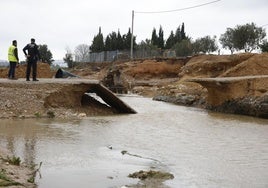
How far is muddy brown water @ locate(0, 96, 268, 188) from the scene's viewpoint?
7.07 metres

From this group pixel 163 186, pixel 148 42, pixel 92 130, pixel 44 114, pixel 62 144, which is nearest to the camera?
pixel 163 186

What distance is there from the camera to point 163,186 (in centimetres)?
660

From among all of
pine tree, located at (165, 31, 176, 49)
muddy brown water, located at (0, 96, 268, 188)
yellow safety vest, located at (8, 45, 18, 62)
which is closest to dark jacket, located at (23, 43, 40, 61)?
yellow safety vest, located at (8, 45, 18, 62)

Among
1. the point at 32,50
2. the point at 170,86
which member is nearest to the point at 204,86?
the point at 32,50

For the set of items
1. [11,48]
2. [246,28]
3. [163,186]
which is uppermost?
[246,28]

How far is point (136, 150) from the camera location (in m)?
9.56

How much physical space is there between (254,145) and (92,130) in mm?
4179

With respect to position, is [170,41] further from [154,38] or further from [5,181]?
[5,181]

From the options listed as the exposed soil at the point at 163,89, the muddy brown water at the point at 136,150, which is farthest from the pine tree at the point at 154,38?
the muddy brown water at the point at 136,150

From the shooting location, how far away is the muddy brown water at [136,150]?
7070 mm

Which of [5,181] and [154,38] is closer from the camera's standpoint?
[5,181]

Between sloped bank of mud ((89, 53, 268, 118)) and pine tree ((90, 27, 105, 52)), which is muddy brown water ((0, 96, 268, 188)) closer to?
sloped bank of mud ((89, 53, 268, 118))

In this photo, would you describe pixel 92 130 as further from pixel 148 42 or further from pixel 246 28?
pixel 148 42

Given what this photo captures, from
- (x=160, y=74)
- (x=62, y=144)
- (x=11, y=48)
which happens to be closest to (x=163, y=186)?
(x=62, y=144)
